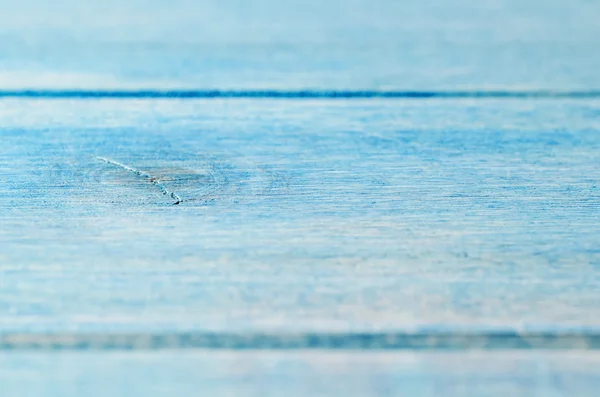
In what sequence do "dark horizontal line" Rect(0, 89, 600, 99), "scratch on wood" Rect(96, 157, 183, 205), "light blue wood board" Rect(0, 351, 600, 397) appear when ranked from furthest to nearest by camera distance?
"dark horizontal line" Rect(0, 89, 600, 99)
"scratch on wood" Rect(96, 157, 183, 205)
"light blue wood board" Rect(0, 351, 600, 397)

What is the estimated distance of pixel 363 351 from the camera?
0.34 meters

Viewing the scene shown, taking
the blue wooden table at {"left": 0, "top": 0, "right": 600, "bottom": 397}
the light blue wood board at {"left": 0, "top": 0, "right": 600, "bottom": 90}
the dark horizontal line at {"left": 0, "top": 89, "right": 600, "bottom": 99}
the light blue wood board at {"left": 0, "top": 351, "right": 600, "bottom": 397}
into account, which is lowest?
the light blue wood board at {"left": 0, "top": 351, "right": 600, "bottom": 397}

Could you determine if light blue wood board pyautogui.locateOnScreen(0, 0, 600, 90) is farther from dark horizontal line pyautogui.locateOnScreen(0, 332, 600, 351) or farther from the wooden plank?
dark horizontal line pyautogui.locateOnScreen(0, 332, 600, 351)

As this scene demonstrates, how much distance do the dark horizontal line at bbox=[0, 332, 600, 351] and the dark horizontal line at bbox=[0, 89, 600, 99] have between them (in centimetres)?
40

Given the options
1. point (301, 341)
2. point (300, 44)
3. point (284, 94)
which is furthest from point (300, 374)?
point (300, 44)

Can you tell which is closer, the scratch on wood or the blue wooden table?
the blue wooden table

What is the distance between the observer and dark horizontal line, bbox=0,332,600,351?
13.5 inches

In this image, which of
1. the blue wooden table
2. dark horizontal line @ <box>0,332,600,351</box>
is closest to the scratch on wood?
the blue wooden table

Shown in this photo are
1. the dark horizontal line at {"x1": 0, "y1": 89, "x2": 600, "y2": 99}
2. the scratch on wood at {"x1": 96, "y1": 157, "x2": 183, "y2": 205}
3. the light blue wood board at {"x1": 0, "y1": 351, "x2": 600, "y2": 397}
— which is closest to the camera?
the light blue wood board at {"x1": 0, "y1": 351, "x2": 600, "y2": 397}

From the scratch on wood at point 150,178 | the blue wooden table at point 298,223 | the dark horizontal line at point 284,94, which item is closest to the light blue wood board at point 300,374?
the blue wooden table at point 298,223

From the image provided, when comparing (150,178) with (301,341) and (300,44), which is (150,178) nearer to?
(301,341)

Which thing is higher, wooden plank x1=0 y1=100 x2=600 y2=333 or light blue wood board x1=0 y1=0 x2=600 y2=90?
light blue wood board x1=0 y1=0 x2=600 y2=90

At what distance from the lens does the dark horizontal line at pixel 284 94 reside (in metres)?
0.72

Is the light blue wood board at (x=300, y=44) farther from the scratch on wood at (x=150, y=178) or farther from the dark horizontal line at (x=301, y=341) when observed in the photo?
the dark horizontal line at (x=301, y=341)
